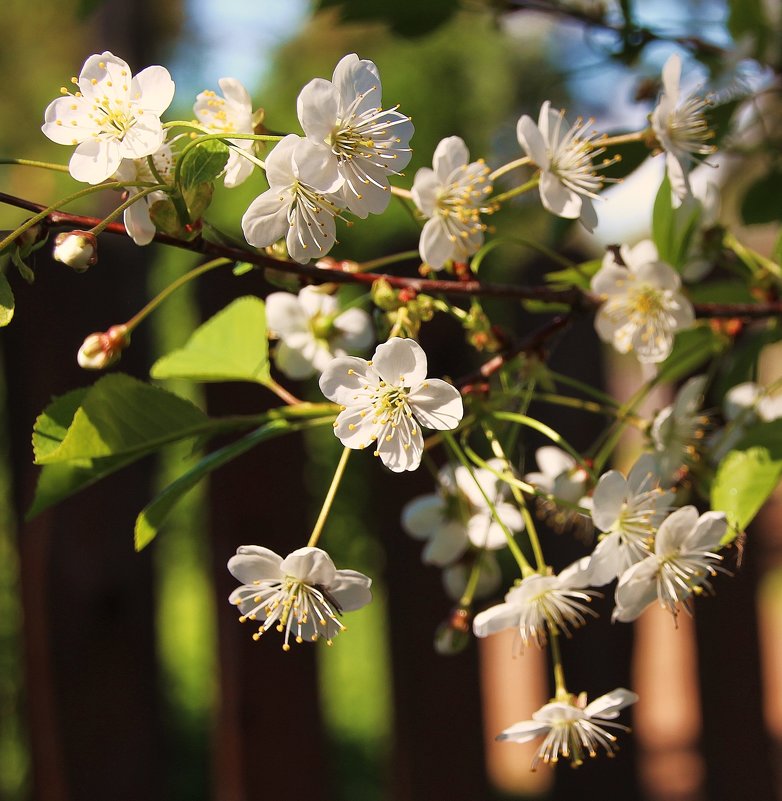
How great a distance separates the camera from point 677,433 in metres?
0.87

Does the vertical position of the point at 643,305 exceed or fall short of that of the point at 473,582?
it exceeds it

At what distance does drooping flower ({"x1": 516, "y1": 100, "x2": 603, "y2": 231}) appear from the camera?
2.41 feet

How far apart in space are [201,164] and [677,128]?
0.46 metres

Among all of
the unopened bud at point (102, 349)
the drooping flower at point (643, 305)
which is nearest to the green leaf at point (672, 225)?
the drooping flower at point (643, 305)

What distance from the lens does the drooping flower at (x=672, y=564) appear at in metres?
0.68

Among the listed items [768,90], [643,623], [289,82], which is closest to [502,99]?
[289,82]

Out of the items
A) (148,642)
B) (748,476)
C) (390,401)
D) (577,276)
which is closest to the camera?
(390,401)

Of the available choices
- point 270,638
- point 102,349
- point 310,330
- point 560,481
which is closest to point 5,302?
point 102,349

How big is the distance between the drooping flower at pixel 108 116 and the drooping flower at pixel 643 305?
1.32ft

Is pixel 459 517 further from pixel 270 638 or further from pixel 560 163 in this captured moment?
pixel 270 638

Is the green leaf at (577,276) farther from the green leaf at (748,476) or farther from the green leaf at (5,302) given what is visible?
the green leaf at (5,302)

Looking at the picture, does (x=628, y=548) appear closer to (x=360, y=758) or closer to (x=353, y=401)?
(x=353, y=401)

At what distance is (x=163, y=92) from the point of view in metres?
0.62

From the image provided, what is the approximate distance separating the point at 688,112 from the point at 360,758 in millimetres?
2450
